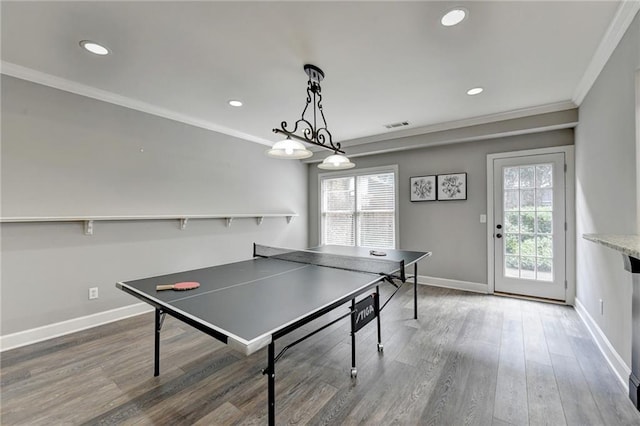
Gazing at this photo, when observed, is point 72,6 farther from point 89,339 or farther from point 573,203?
point 573,203

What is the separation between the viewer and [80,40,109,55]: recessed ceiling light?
2139 mm

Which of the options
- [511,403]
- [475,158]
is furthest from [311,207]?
[511,403]

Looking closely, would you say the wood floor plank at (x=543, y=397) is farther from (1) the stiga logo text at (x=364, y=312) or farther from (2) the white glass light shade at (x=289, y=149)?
(2) the white glass light shade at (x=289, y=149)

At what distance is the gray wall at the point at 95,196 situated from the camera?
8.31ft

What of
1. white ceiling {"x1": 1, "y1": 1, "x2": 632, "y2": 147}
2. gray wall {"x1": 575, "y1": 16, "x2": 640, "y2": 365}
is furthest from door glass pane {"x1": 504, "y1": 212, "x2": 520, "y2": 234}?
white ceiling {"x1": 1, "y1": 1, "x2": 632, "y2": 147}

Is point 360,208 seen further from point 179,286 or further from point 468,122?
point 179,286

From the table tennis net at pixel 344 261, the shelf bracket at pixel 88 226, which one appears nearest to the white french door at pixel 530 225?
the table tennis net at pixel 344 261

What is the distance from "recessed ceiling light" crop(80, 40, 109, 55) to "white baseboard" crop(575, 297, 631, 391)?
15.1 feet

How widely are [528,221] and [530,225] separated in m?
0.06

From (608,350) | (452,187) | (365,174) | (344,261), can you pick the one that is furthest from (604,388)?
(365,174)

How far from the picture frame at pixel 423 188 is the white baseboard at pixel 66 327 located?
13.9ft

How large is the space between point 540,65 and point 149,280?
375 centimetres

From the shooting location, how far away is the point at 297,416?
168 cm

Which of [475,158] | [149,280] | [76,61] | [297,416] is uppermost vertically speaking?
[76,61]
